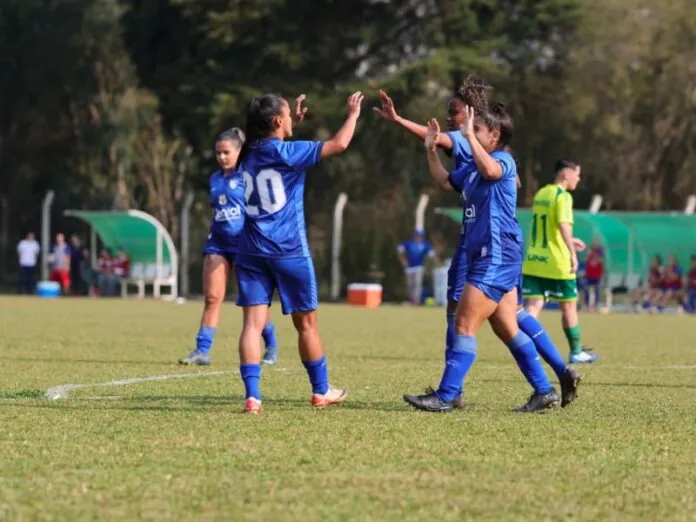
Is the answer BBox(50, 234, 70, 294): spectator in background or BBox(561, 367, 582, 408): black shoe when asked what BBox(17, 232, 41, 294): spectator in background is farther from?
BBox(561, 367, 582, 408): black shoe

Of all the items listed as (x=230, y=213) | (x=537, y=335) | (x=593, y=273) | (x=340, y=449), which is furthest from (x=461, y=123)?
(x=593, y=273)

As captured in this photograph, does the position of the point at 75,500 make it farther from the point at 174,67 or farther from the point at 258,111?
the point at 174,67

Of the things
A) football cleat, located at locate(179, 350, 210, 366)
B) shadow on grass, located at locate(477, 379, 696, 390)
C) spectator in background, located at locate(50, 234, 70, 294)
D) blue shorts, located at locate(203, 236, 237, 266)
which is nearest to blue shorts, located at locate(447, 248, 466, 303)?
shadow on grass, located at locate(477, 379, 696, 390)

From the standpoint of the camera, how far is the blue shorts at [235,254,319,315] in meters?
8.86

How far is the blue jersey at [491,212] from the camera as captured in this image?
8.89 meters

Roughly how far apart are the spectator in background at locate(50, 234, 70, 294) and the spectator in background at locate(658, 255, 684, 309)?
1635cm

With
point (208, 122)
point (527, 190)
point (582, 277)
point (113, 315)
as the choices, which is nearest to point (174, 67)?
point (208, 122)

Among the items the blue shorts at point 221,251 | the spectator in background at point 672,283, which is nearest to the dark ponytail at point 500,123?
the blue shorts at point 221,251

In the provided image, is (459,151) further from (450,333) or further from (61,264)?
(61,264)

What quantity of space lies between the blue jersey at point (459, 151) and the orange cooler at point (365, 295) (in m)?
27.0

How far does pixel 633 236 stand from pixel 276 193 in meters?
28.2

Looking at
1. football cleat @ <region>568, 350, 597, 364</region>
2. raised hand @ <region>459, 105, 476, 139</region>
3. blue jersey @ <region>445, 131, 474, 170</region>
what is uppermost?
raised hand @ <region>459, 105, 476, 139</region>

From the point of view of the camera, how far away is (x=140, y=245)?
42219 mm

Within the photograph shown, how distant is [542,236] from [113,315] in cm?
1295
